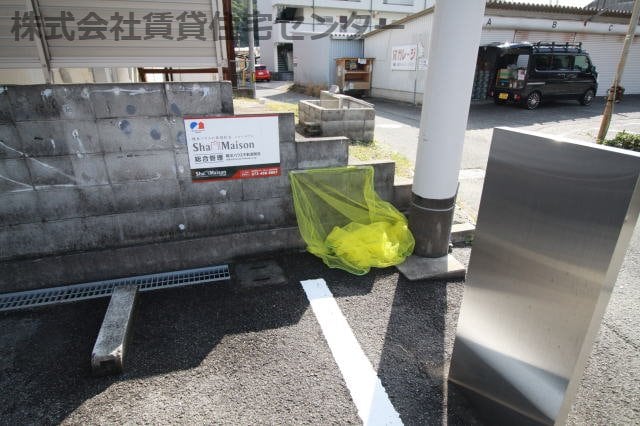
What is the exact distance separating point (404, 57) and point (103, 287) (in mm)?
16601

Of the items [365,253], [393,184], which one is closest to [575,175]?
[365,253]

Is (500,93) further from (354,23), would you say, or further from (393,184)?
(354,23)

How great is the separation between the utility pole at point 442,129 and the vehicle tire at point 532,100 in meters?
13.7

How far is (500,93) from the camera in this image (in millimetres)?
16062

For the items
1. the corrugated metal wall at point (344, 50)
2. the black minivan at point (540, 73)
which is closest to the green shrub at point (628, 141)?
the black minivan at point (540, 73)

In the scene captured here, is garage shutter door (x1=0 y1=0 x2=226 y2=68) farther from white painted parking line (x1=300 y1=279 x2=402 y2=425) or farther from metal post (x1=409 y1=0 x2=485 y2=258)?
white painted parking line (x1=300 y1=279 x2=402 y2=425)

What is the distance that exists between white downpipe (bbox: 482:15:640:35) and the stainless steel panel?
17408 millimetres

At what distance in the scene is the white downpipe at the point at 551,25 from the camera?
16513 mm

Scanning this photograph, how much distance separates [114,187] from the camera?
156 inches

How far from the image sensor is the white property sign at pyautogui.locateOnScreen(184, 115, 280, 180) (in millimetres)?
4051

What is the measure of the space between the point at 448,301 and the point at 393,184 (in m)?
1.77

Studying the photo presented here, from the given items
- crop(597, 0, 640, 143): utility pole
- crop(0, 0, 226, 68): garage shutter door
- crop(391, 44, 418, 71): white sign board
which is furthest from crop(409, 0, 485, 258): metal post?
crop(391, 44, 418, 71): white sign board

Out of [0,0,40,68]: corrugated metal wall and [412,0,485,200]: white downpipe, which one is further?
[412,0,485,200]: white downpipe

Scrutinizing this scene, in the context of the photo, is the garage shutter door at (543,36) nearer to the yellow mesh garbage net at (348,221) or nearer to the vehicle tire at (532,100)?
the vehicle tire at (532,100)
